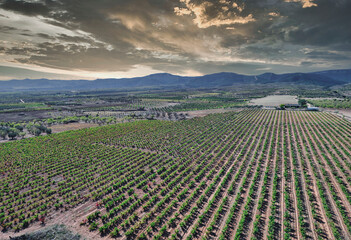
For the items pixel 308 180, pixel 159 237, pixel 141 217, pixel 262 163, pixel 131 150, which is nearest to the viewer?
pixel 159 237

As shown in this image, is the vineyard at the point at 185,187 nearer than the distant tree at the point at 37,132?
Yes

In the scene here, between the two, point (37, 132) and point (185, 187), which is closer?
point (185, 187)

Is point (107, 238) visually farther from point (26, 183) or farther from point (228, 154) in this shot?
point (228, 154)

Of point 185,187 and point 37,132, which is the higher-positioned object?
point 185,187

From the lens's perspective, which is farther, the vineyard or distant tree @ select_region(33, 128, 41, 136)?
distant tree @ select_region(33, 128, 41, 136)

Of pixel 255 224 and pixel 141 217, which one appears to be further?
pixel 141 217

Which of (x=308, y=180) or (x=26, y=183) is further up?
(x=308, y=180)

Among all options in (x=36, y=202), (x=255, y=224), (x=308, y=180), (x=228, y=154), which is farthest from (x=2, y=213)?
(x=308, y=180)

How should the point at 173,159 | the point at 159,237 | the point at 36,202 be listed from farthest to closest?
1. the point at 173,159
2. the point at 36,202
3. the point at 159,237
